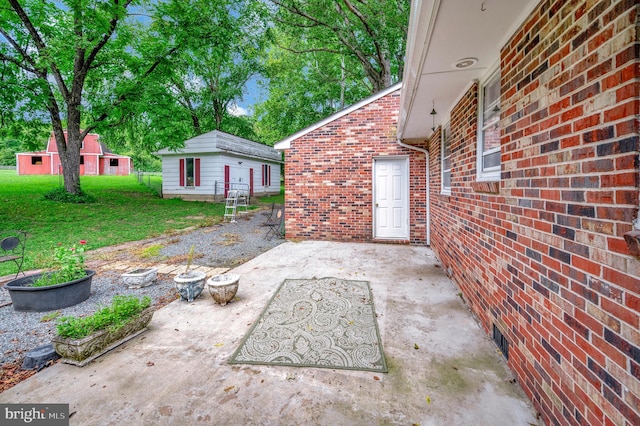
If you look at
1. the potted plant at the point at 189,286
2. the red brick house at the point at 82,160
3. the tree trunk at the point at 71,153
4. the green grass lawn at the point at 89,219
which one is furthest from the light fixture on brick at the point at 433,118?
the red brick house at the point at 82,160

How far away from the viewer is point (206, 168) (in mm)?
16141

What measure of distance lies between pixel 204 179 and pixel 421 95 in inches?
556

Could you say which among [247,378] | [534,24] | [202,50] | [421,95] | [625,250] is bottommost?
[247,378]

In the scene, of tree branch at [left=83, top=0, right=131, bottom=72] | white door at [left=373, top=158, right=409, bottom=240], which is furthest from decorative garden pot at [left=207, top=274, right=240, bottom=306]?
tree branch at [left=83, top=0, right=131, bottom=72]

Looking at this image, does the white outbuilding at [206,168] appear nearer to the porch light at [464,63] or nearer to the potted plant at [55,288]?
the potted plant at [55,288]

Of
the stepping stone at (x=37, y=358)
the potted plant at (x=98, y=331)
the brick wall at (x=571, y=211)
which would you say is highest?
the brick wall at (x=571, y=211)

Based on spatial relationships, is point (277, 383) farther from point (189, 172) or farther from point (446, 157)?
point (189, 172)

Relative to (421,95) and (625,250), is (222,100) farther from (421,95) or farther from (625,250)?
(625,250)

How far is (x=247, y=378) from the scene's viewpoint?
230 centimetres

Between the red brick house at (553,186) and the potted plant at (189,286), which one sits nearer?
the red brick house at (553,186)

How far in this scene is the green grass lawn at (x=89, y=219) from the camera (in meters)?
7.13

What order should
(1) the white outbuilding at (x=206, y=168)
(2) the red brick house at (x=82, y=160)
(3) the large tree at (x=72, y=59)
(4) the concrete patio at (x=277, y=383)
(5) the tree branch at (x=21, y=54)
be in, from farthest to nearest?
1. (2) the red brick house at (x=82, y=160)
2. (1) the white outbuilding at (x=206, y=168)
3. (5) the tree branch at (x=21, y=54)
4. (3) the large tree at (x=72, y=59)
5. (4) the concrete patio at (x=277, y=383)

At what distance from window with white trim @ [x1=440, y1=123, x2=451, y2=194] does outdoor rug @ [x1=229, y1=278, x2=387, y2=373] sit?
247cm

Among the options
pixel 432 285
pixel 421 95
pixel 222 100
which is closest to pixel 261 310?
pixel 432 285
